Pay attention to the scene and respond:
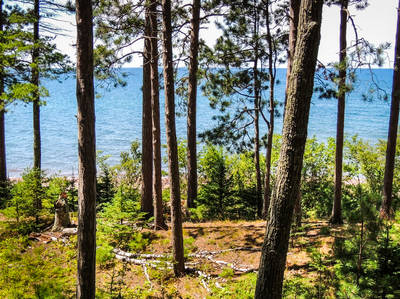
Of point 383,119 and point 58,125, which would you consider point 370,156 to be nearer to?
point 383,119

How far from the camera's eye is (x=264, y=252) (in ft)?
11.5

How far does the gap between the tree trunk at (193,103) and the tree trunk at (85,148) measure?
19.7 feet

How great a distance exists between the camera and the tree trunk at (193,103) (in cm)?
989

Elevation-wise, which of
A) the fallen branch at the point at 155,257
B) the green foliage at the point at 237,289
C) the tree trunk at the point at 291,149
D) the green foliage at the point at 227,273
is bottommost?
the fallen branch at the point at 155,257

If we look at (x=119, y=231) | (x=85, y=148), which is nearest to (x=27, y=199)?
(x=119, y=231)

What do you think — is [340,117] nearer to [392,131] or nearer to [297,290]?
[392,131]

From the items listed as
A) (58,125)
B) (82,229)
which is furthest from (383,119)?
(82,229)

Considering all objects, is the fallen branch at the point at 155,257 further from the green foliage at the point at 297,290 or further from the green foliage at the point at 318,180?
the green foliage at the point at 318,180

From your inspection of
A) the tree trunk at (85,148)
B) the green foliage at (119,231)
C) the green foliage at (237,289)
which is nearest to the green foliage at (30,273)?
the tree trunk at (85,148)

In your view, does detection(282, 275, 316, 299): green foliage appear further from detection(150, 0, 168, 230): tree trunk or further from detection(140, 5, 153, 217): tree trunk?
detection(140, 5, 153, 217): tree trunk

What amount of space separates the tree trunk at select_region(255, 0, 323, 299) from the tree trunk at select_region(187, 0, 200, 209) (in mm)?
6864

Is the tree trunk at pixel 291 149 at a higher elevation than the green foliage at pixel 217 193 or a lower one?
higher

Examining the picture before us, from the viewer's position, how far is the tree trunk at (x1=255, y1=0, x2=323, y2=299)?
3158 millimetres

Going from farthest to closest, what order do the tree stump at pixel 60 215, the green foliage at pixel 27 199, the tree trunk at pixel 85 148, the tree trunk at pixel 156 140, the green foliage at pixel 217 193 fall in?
the green foliage at pixel 217 193 < the tree stump at pixel 60 215 < the green foliage at pixel 27 199 < the tree trunk at pixel 156 140 < the tree trunk at pixel 85 148
